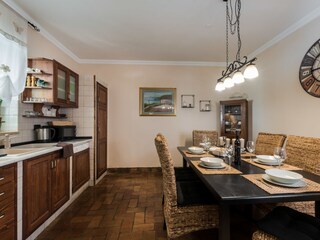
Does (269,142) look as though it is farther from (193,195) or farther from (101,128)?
(101,128)

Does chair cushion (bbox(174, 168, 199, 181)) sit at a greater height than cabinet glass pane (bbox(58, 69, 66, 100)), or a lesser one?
lesser

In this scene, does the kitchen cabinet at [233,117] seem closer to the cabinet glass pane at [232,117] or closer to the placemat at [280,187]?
the cabinet glass pane at [232,117]

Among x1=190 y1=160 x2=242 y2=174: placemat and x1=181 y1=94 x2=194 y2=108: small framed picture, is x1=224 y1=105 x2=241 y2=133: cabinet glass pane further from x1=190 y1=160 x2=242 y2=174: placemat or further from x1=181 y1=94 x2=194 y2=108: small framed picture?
x1=190 y1=160 x2=242 y2=174: placemat

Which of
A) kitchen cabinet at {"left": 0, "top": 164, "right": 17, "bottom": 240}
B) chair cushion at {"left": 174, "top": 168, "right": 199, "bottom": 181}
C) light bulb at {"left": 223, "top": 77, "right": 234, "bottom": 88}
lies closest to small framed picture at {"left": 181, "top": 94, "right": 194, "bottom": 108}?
light bulb at {"left": 223, "top": 77, "right": 234, "bottom": 88}

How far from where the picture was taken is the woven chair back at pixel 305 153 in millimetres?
1555

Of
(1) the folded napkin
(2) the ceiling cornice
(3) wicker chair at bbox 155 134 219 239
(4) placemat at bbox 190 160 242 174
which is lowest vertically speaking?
(3) wicker chair at bbox 155 134 219 239

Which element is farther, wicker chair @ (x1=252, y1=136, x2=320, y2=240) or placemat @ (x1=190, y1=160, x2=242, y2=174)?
wicker chair @ (x1=252, y1=136, x2=320, y2=240)

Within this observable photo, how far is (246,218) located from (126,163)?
248cm

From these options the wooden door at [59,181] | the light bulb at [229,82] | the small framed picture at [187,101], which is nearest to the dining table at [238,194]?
the light bulb at [229,82]

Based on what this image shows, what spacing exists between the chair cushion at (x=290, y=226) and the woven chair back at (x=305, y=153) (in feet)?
2.02

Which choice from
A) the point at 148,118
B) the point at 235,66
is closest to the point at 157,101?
the point at 148,118

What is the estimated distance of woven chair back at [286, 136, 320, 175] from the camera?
1.56 m

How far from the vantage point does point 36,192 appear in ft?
5.59

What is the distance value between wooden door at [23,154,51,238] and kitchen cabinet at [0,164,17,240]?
0.10 metres
